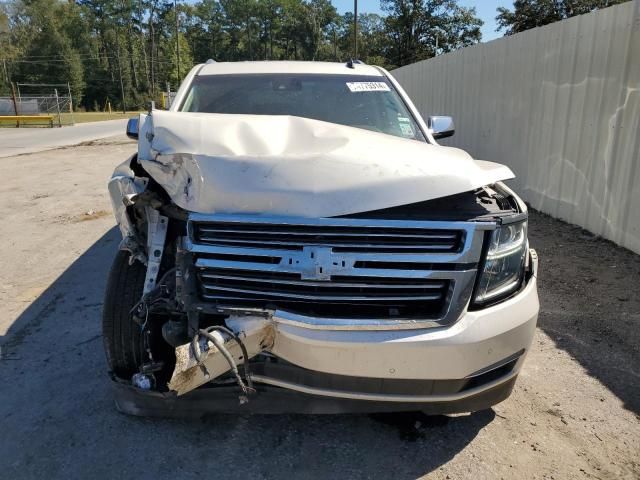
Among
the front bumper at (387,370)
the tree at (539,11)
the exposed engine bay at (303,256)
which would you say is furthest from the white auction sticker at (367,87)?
the tree at (539,11)

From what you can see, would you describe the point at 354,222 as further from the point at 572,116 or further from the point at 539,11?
the point at 539,11

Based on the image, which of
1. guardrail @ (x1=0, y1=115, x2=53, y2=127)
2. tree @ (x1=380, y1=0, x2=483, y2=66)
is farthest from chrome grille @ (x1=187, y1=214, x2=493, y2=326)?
tree @ (x1=380, y1=0, x2=483, y2=66)

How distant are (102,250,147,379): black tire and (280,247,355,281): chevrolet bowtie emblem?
100 cm

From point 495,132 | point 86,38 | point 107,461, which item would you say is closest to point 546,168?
point 495,132

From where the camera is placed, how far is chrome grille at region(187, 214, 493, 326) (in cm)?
215

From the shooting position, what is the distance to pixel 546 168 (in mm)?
7168

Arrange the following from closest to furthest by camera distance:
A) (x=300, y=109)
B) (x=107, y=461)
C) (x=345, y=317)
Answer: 1. (x=345, y=317)
2. (x=107, y=461)
3. (x=300, y=109)

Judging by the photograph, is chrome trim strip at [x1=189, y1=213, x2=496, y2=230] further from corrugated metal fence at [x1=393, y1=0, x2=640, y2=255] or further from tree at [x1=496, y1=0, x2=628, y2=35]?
tree at [x1=496, y1=0, x2=628, y2=35]

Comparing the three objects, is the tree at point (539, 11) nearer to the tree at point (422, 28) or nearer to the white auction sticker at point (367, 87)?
the tree at point (422, 28)

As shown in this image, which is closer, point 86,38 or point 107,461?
point 107,461

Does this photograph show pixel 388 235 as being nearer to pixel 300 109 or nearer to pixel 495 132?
pixel 300 109

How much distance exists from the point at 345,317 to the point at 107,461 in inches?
53.6

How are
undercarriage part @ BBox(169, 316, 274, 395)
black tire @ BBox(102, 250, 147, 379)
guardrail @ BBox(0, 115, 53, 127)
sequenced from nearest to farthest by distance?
1. undercarriage part @ BBox(169, 316, 274, 395)
2. black tire @ BBox(102, 250, 147, 379)
3. guardrail @ BBox(0, 115, 53, 127)

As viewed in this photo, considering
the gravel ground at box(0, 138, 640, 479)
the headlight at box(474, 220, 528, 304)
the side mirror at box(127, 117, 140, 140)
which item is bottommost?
the gravel ground at box(0, 138, 640, 479)
